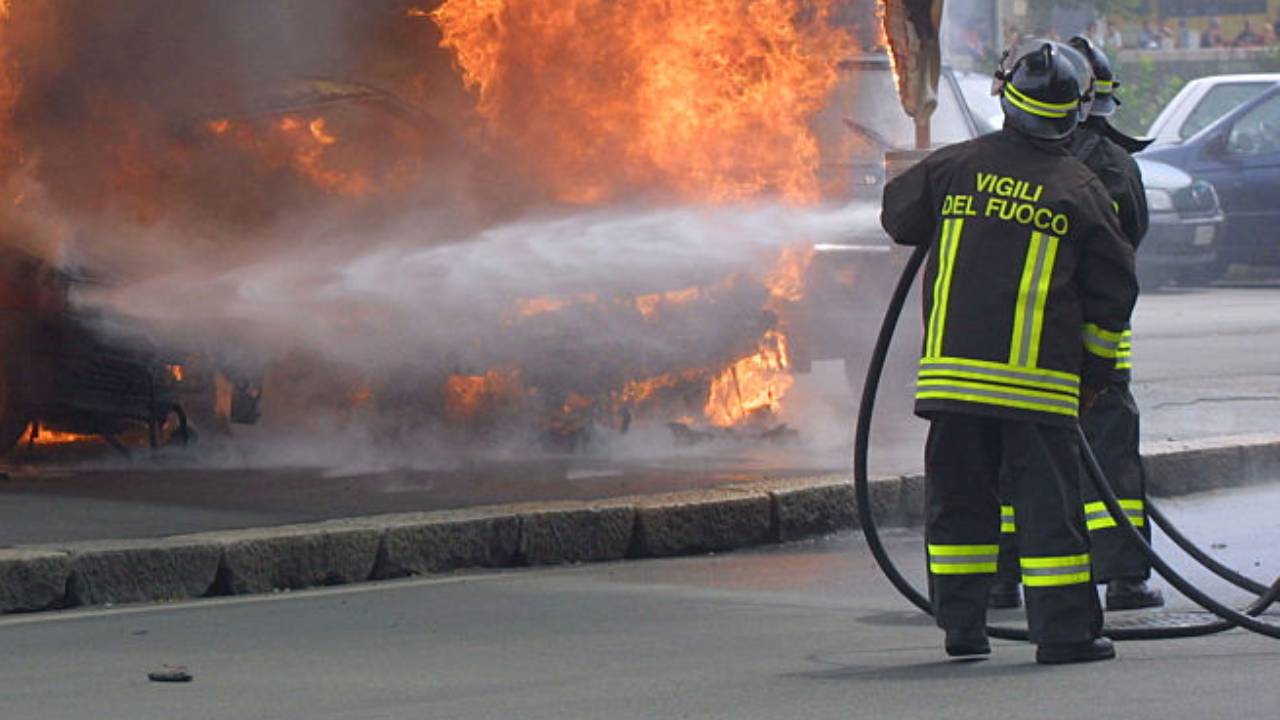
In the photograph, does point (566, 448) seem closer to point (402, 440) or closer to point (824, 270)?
point (402, 440)

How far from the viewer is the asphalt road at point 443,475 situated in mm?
8906

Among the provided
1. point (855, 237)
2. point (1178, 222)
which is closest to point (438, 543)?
point (855, 237)

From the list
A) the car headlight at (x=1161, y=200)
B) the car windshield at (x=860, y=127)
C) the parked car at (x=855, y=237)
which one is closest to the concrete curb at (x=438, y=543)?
the parked car at (x=855, y=237)

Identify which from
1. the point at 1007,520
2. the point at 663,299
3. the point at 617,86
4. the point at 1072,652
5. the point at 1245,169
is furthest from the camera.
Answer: the point at 1245,169

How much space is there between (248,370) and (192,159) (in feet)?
3.40

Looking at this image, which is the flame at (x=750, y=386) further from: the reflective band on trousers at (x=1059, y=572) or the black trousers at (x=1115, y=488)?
the reflective band on trousers at (x=1059, y=572)

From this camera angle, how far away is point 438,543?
27.8ft

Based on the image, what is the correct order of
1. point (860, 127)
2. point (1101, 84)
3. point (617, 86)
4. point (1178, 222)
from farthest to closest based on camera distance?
point (1178, 222), point (860, 127), point (617, 86), point (1101, 84)

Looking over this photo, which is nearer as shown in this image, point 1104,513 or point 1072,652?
point 1072,652

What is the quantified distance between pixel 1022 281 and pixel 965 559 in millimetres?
747

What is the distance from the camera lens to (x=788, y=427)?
452 inches

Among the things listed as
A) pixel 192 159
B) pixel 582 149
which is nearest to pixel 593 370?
pixel 582 149

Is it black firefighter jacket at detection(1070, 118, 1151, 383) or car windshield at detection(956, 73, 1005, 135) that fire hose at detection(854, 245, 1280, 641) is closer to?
black firefighter jacket at detection(1070, 118, 1151, 383)

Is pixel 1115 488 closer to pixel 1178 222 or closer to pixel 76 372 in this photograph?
pixel 76 372
